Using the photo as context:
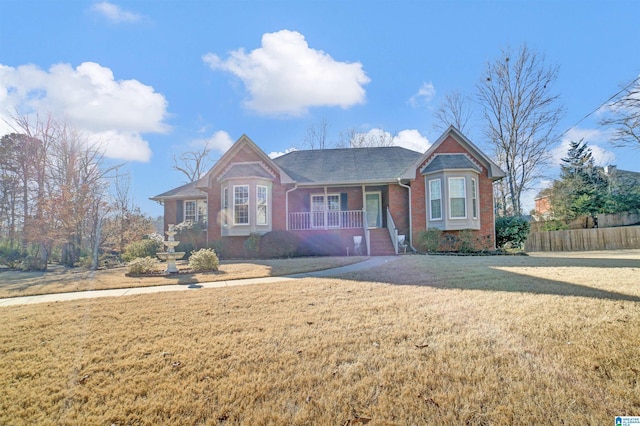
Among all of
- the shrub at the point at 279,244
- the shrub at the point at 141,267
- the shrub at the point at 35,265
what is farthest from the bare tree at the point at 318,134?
the shrub at the point at 141,267

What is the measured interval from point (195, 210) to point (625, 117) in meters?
26.3

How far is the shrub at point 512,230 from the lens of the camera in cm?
1783

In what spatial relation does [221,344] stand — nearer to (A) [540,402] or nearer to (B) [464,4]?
(A) [540,402]

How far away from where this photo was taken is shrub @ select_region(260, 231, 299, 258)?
15.2 meters

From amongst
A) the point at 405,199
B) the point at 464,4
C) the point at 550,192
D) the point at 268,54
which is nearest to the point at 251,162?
the point at 268,54

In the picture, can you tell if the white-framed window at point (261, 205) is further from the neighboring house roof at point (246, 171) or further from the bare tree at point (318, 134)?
the bare tree at point (318, 134)

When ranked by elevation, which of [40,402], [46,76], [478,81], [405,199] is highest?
[478,81]

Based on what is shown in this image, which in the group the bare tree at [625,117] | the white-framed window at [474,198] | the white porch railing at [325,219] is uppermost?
the bare tree at [625,117]

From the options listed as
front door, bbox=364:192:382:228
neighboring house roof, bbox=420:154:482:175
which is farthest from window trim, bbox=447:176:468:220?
front door, bbox=364:192:382:228

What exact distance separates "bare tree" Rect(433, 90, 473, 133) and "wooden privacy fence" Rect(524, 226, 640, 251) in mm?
12385

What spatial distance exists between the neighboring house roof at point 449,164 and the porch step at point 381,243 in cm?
384

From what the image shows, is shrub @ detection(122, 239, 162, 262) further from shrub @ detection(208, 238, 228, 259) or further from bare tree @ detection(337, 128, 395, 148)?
bare tree @ detection(337, 128, 395, 148)

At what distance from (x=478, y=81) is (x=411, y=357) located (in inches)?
1200

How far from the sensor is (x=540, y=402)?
2762 millimetres
